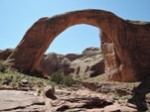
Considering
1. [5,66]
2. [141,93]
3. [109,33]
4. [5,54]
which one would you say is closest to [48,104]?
[141,93]

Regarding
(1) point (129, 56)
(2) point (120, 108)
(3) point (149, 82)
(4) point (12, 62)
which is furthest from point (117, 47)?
(2) point (120, 108)

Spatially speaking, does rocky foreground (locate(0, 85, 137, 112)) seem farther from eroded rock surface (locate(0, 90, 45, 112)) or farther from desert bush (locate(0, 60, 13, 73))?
desert bush (locate(0, 60, 13, 73))

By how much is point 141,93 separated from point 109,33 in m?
8.00

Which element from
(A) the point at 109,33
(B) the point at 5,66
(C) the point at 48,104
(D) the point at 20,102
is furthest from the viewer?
(A) the point at 109,33

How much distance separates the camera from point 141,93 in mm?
20031

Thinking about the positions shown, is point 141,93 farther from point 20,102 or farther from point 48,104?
point 20,102

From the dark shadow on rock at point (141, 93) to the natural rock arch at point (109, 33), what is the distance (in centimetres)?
201

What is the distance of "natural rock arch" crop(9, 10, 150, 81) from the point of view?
25.5 meters

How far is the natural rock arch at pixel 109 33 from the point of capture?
25.5m

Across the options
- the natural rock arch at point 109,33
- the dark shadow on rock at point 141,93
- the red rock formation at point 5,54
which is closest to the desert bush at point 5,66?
the natural rock arch at point 109,33

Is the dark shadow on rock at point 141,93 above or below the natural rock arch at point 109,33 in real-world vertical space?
below

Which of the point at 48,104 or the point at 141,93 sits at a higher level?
the point at 48,104

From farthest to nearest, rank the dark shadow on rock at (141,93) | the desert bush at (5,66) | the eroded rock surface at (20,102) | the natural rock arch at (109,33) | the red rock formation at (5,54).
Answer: the red rock formation at (5,54), the natural rock arch at (109,33), the desert bush at (5,66), the dark shadow on rock at (141,93), the eroded rock surface at (20,102)

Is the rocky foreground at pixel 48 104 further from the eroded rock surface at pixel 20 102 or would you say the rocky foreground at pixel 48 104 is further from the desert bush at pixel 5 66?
the desert bush at pixel 5 66
